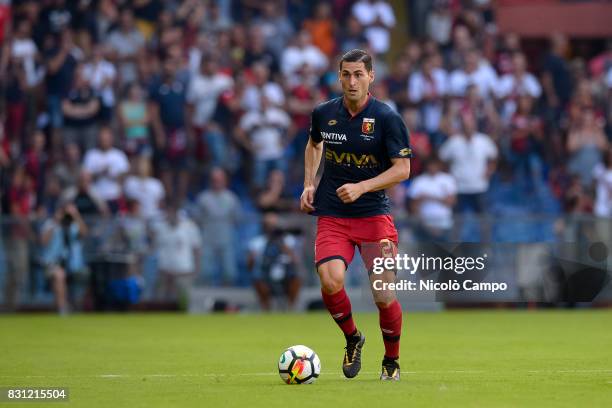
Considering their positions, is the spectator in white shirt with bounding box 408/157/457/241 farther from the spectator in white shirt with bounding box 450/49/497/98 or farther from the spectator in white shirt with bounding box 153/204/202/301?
the spectator in white shirt with bounding box 153/204/202/301

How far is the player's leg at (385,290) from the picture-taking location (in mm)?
10195

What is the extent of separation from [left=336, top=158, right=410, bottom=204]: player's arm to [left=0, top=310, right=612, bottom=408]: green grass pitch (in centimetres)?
147

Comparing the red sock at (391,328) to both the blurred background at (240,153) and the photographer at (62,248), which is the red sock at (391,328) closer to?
the blurred background at (240,153)

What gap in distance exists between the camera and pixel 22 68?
23172 mm

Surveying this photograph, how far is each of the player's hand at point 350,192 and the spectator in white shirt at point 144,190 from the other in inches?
498

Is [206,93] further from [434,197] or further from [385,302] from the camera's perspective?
[385,302]

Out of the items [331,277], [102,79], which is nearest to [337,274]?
[331,277]

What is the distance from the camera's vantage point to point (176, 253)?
72.9 ft

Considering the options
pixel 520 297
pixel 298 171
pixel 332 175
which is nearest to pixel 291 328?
pixel 520 297

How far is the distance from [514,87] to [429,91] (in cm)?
169

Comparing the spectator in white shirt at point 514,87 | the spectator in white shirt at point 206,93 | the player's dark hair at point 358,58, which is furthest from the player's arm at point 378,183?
the spectator in white shirt at point 514,87

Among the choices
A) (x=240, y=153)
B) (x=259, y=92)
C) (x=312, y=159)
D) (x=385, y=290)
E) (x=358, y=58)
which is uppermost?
(x=259, y=92)

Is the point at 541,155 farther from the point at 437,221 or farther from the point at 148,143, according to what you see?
the point at 148,143

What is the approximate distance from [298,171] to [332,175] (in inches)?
504
